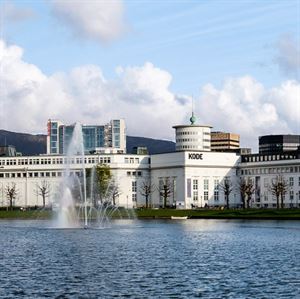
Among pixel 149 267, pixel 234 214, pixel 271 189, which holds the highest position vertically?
pixel 271 189

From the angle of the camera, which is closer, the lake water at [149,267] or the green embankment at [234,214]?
the lake water at [149,267]

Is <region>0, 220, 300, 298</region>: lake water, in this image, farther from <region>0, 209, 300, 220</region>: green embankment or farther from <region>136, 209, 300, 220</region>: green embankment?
<region>0, 209, 300, 220</region>: green embankment

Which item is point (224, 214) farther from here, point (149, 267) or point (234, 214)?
point (149, 267)

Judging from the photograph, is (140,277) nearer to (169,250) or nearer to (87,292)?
(87,292)

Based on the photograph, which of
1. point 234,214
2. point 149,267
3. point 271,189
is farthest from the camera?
point 271,189

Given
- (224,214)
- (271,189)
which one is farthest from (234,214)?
(271,189)

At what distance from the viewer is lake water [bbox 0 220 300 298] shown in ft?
132

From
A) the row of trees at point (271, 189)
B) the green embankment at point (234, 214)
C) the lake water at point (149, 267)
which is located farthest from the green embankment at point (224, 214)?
the lake water at point (149, 267)

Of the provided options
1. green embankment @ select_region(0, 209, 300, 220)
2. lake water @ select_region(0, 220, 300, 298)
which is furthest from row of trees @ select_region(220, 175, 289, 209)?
lake water @ select_region(0, 220, 300, 298)

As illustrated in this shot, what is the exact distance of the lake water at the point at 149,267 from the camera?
4038 centimetres

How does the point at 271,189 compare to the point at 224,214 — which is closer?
the point at 224,214

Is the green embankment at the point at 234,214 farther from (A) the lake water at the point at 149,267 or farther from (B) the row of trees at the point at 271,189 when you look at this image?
(A) the lake water at the point at 149,267

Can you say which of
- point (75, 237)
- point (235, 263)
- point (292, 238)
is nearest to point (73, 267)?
point (235, 263)

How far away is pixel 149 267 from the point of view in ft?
165
